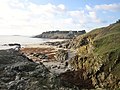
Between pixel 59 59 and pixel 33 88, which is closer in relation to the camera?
pixel 33 88

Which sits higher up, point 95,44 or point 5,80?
point 95,44

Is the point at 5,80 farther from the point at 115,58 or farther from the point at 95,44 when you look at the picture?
the point at 95,44

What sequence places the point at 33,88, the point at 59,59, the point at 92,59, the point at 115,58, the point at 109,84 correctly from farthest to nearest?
the point at 59,59, the point at 92,59, the point at 115,58, the point at 109,84, the point at 33,88

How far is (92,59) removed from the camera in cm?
5022

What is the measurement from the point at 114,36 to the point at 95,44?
4.95m

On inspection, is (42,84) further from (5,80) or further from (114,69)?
(114,69)

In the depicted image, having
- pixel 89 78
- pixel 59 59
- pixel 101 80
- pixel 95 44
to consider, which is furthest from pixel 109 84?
pixel 59 59

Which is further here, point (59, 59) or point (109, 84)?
point (59, 59)

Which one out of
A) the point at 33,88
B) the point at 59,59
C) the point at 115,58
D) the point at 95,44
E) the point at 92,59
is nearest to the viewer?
the point at 33,88

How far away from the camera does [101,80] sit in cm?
4403

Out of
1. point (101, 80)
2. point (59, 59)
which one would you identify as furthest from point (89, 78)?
point (59, 59)

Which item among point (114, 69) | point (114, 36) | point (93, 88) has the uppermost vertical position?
point (114, 36)

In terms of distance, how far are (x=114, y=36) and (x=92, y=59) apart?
14.6m

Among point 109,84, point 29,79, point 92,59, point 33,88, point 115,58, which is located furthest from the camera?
point 92,59
